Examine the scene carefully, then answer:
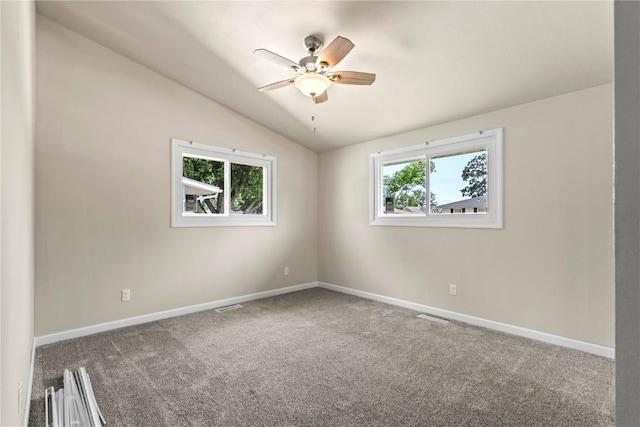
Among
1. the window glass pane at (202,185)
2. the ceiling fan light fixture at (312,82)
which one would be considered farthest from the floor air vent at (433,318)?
the window glass pane at (202,185)

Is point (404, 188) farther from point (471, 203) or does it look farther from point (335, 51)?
point (335, 51)

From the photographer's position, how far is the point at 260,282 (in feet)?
15.6

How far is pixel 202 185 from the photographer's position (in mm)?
4266

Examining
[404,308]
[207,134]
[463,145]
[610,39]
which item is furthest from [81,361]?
[610,39]

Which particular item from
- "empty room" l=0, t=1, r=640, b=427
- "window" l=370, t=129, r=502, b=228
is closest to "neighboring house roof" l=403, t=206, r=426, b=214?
"window" l=370, t=129, r=502, b=228

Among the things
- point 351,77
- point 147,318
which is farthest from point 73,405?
point 351,77

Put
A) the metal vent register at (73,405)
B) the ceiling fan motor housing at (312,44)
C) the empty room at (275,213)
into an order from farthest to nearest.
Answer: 1. the ceiling fan motor housing at (312,44)
2. the empty room at (275,213)
3. the metal vent register at (73,405)

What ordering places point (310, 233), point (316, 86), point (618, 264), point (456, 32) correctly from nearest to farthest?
point (618, 264) < point (456, 32) < point (316, 86) < point (310, 233)

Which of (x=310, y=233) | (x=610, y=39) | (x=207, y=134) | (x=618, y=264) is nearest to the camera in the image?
(x=618, y=264)

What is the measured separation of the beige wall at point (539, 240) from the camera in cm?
282

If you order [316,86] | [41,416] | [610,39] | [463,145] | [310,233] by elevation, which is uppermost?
[610,39]

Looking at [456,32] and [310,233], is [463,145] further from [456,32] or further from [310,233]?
[310,233]

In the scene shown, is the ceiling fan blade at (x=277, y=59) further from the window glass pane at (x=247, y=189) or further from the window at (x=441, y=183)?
the window glass pane at (x=247, y=189)

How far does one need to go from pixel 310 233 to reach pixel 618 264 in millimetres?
4911
